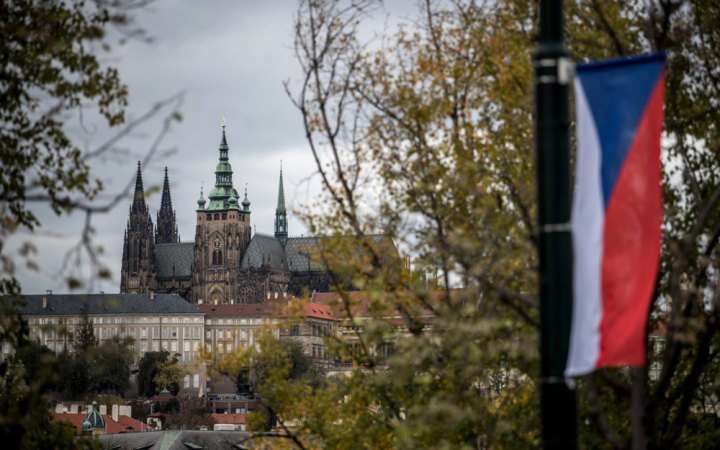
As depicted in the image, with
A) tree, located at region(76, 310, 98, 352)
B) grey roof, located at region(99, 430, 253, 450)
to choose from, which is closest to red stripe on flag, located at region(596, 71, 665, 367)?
tree, located at region(76, 310, 98, 352)

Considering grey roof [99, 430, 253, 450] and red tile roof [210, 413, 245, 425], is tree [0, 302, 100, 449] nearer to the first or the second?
grey roof [99, 430, 253, 450]

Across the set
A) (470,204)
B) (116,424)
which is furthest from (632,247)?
(116,424)

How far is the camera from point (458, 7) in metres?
15.3

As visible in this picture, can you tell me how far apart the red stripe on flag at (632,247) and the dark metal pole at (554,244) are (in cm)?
24

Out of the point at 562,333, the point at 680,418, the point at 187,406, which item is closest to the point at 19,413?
the point at 562,333

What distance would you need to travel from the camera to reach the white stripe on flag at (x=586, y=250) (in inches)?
235

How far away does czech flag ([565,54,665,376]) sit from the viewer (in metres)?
6.04

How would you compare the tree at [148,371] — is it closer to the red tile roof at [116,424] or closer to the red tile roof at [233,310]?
the red tile roof at [233,310]

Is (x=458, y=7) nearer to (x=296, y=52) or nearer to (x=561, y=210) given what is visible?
(x=296, y=52)

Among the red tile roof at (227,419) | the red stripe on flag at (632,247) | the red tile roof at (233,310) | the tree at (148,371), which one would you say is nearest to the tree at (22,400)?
the red stripe on flag at (632,247)

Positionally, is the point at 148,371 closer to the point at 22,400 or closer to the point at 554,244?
the point at 22,400

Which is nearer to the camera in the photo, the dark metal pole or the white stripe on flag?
the dark metal pole

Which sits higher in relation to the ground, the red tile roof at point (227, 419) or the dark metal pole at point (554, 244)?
the dark metal pole at point (554, 244)

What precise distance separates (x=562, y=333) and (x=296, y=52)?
904cm
